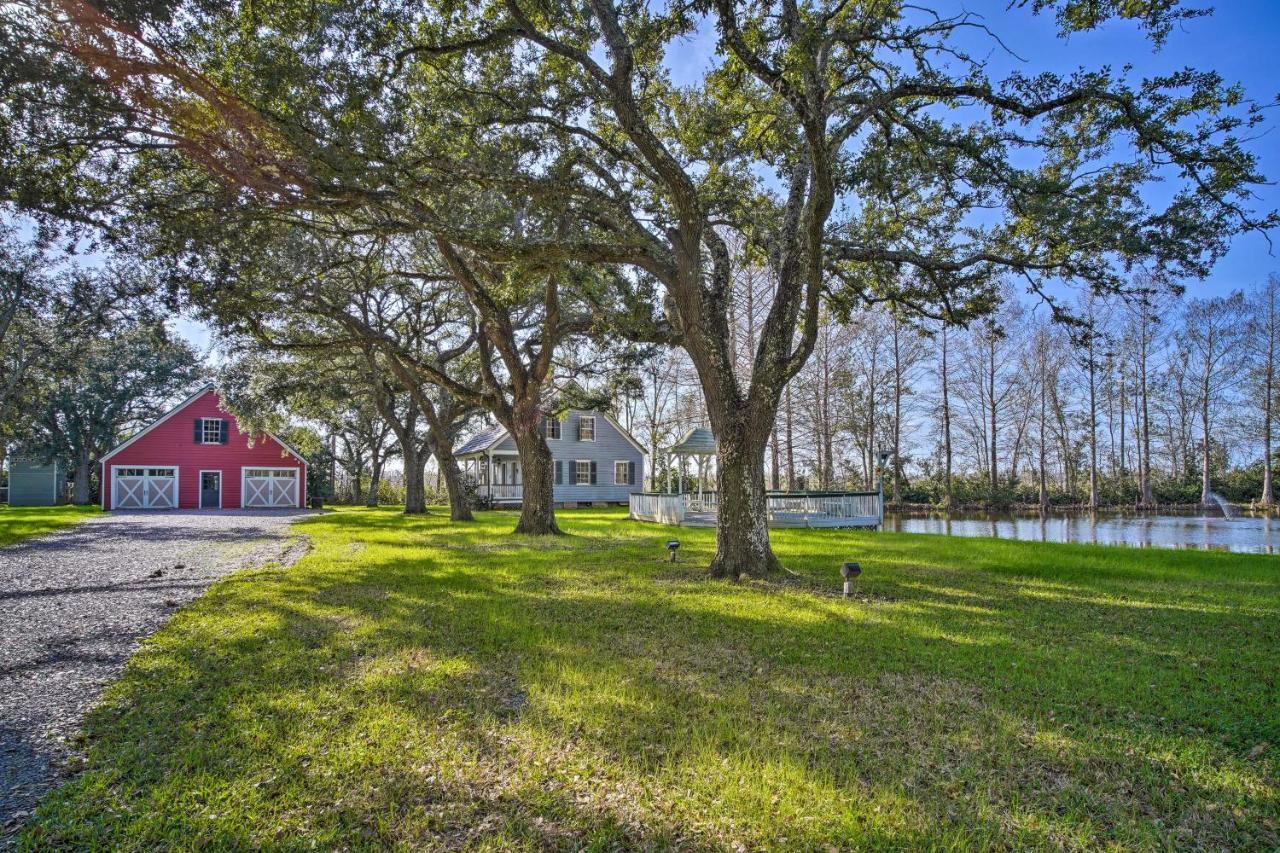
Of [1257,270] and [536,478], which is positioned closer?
[536,478]

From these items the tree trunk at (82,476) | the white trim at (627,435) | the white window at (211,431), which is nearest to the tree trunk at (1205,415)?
the white trim at (627,435)

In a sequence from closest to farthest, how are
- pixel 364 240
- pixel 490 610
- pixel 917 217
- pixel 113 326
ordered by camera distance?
pixel 490 610, pixel 917 217, pixel 113 326, pixel 364 240

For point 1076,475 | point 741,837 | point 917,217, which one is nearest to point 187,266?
point 741,837

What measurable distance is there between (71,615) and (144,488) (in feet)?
88.8

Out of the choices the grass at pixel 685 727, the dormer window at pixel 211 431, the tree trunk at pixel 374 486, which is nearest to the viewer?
the grass at pixel 685 727

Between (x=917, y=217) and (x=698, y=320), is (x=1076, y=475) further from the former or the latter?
(x=698, y=320)

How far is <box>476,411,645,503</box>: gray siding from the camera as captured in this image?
31141 millimetres

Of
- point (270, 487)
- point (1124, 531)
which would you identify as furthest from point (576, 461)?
point (1124, 531)

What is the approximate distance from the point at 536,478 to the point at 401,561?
14.8 ft

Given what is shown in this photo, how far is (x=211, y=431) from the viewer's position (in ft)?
93.5

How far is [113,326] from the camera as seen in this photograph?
38.7 ft

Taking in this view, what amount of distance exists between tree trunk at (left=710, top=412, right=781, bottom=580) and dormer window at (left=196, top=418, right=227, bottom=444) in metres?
29.0

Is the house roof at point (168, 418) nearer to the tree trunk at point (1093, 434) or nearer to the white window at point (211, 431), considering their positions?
the white window at point (211, 431)

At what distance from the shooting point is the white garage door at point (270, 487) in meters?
29.1
